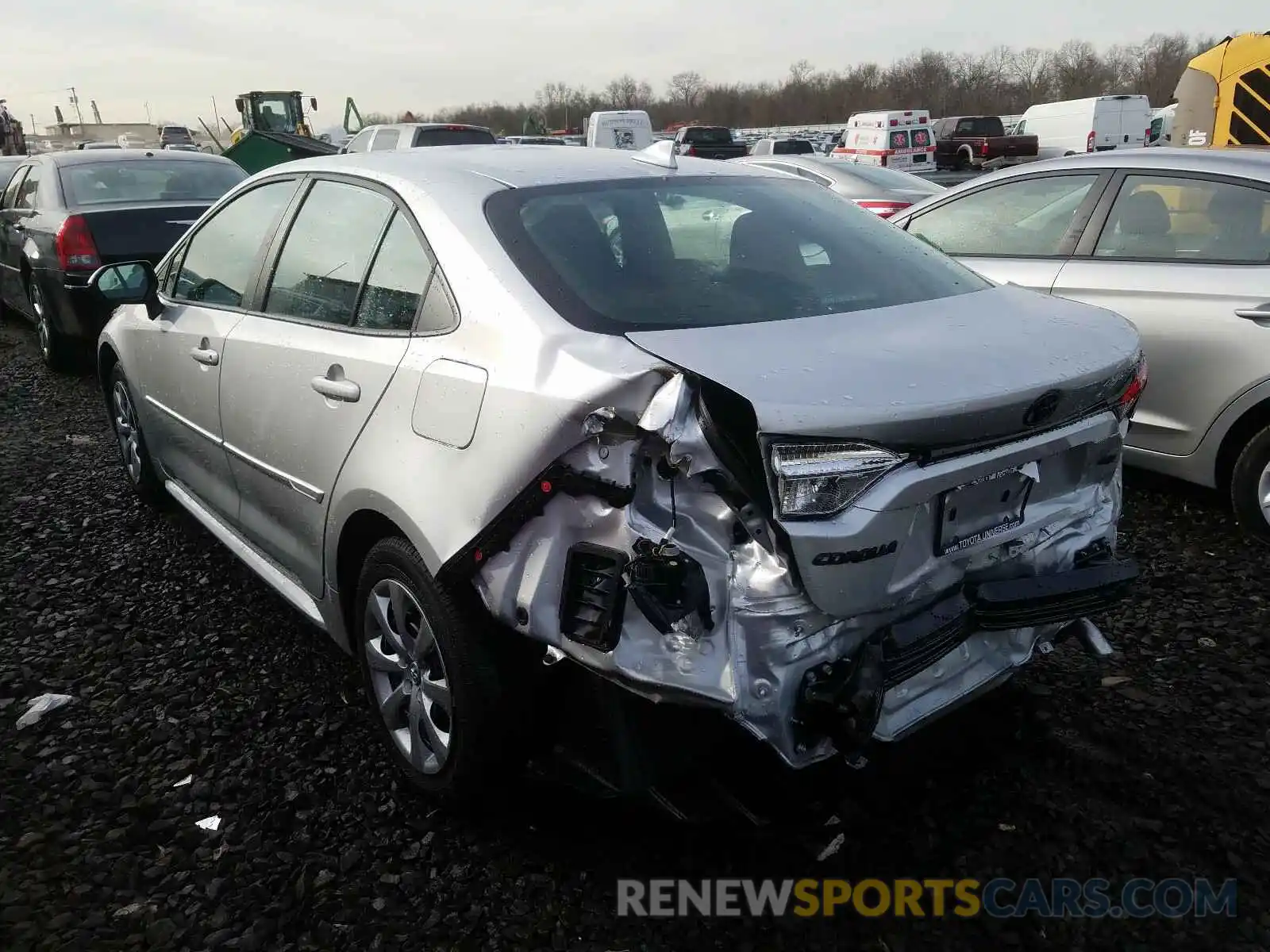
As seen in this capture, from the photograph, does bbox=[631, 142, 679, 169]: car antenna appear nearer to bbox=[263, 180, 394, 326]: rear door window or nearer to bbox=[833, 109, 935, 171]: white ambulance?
bbox=[263, 180, 394, 326]: rear door window

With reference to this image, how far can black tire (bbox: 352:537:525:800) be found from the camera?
7.61 feet

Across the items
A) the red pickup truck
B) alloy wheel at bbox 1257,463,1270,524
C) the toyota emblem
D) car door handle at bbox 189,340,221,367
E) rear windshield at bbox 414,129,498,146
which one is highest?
rear windshield at bbox 414,129,498,146

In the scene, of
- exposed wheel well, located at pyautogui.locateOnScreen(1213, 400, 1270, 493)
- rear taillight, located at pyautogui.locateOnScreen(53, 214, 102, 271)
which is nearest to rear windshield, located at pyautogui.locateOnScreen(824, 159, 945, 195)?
exposed wheel well, located at pyautogui.locateOnScreen(1213, 400, 1270, 493)

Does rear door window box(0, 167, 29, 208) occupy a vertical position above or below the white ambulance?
above

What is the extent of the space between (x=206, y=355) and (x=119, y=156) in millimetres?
5971

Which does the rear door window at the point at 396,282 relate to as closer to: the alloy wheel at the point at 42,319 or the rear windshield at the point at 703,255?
the rear windshield at the point at 703,255

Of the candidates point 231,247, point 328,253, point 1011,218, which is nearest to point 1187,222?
point 1011,218

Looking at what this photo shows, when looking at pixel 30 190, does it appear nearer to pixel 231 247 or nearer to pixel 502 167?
pixel 231 247

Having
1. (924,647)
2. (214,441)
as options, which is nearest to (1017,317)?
(924,647)

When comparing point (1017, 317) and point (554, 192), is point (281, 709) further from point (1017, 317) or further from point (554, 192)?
point (1017, 317)

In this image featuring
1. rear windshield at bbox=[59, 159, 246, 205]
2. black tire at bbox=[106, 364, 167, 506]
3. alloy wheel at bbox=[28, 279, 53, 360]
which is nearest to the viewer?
black tire at bbox=[106, 364, 167, 506]

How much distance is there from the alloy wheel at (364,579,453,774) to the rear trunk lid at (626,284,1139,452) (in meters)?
0.95

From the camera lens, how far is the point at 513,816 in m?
2.59

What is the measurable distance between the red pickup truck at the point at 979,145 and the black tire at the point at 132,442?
2576 cm
